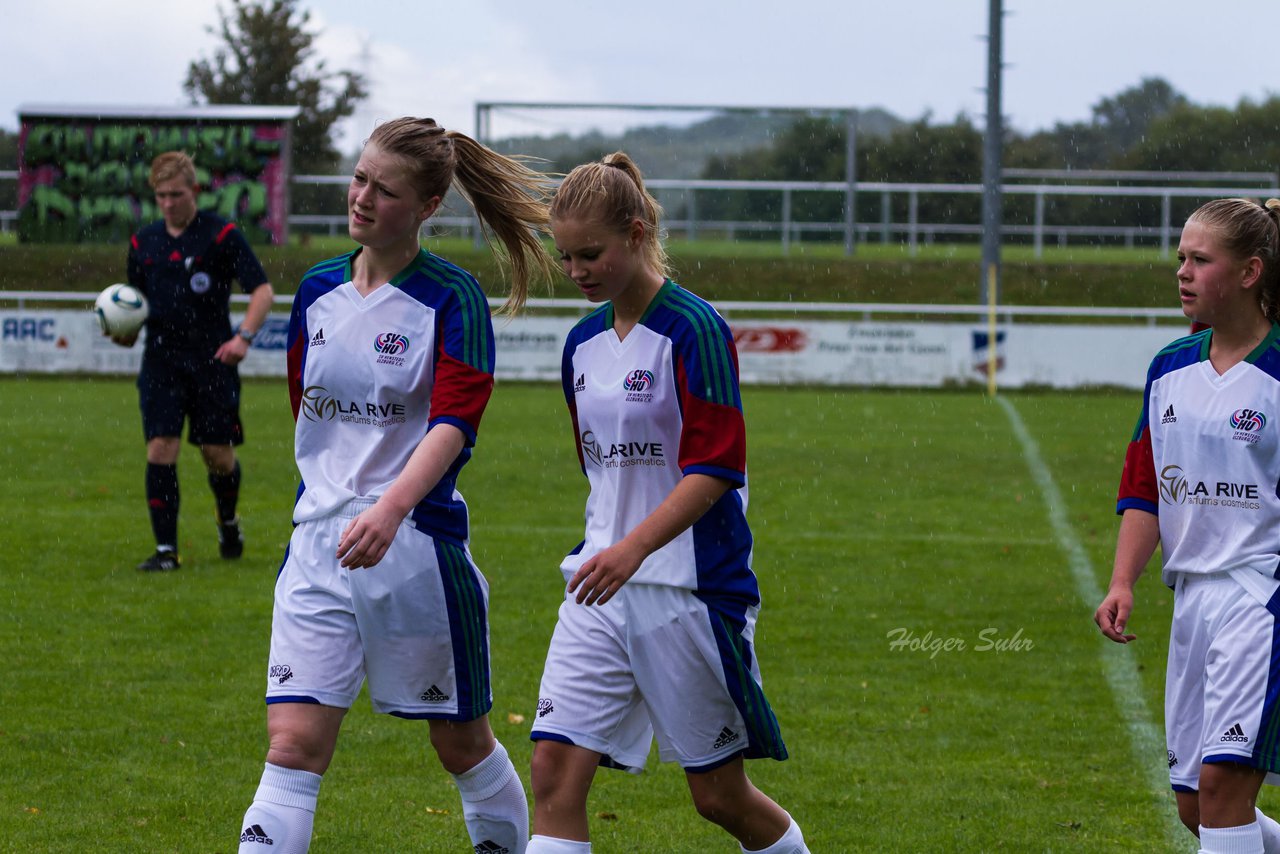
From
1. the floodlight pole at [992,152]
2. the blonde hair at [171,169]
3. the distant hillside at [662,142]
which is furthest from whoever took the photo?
the distant hillside at [662,142]

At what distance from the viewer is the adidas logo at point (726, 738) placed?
3355mm

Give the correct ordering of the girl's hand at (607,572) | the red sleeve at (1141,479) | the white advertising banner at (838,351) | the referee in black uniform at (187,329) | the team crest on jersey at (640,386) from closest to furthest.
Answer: the girl's hand at (607,572) → the team crest on jersey at (640,386) → the red sleeve at (1141,479) → the referee in black uniform at (187,329) → the white advertising banner at (838,351)

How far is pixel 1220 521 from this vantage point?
334 cm

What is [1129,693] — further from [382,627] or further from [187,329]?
[187,329]

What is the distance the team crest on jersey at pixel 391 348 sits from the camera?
347 centimetres

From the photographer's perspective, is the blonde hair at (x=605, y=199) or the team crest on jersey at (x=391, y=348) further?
the team crest on jersey at (x=391, y=348)

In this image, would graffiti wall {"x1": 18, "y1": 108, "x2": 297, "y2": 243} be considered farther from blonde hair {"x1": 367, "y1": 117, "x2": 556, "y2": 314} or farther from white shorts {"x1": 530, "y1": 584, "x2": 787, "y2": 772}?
white shorts {"x1": 530, "y1": 584, "x2": 787, "y2": 772}

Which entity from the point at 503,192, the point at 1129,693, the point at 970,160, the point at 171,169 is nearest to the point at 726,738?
the point at 503,192

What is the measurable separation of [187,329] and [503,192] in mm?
4716

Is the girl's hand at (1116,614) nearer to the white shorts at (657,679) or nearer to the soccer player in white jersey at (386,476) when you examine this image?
the white shorts at (657,679)

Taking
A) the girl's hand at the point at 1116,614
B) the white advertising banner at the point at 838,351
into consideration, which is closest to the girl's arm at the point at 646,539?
the girl's hand at the point at 1116,614

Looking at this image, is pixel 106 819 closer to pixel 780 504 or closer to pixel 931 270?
pixel 780 504

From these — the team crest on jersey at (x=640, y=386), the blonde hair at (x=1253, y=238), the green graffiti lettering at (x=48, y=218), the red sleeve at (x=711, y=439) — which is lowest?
the red sleeve at (x=711, y=439)

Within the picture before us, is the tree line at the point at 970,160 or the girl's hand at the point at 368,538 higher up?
the tree line at the point at 970,160
